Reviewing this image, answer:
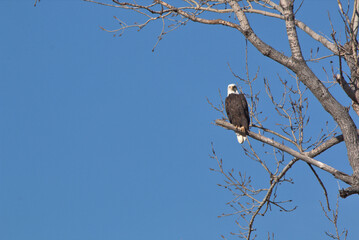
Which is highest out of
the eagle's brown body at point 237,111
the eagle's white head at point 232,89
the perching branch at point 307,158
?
the eagle's white head at point 232,89

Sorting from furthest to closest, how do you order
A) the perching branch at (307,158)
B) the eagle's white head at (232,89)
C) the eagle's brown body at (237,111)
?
the eagle's white head at (232,89) < the eagle's brown body at (237,111) < the perching branch at (307,158)

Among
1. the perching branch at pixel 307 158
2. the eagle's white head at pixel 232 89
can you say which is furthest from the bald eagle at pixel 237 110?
the perching branch at pixel 307 158

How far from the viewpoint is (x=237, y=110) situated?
25.0ft

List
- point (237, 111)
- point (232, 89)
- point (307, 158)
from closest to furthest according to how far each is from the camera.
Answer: point (307, 158)
point (237, 111)
point (232, 89)

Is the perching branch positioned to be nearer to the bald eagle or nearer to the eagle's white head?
the bald eagle

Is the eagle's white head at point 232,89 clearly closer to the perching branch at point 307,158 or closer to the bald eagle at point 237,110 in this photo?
the bald eagle at point 237,110

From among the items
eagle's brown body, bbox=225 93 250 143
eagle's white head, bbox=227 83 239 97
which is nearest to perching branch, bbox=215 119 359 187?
eagle's brown body, bbox=225 93 250 143

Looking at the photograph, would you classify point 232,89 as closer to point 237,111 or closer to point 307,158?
point 237,111

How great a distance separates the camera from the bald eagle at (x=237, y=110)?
24.3 feet

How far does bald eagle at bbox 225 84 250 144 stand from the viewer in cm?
742

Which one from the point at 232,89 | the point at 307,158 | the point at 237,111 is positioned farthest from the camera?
the point at 232,89

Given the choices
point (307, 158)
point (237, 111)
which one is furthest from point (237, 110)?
point (307, 158)

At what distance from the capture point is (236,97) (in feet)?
26.0

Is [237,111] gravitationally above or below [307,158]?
above
